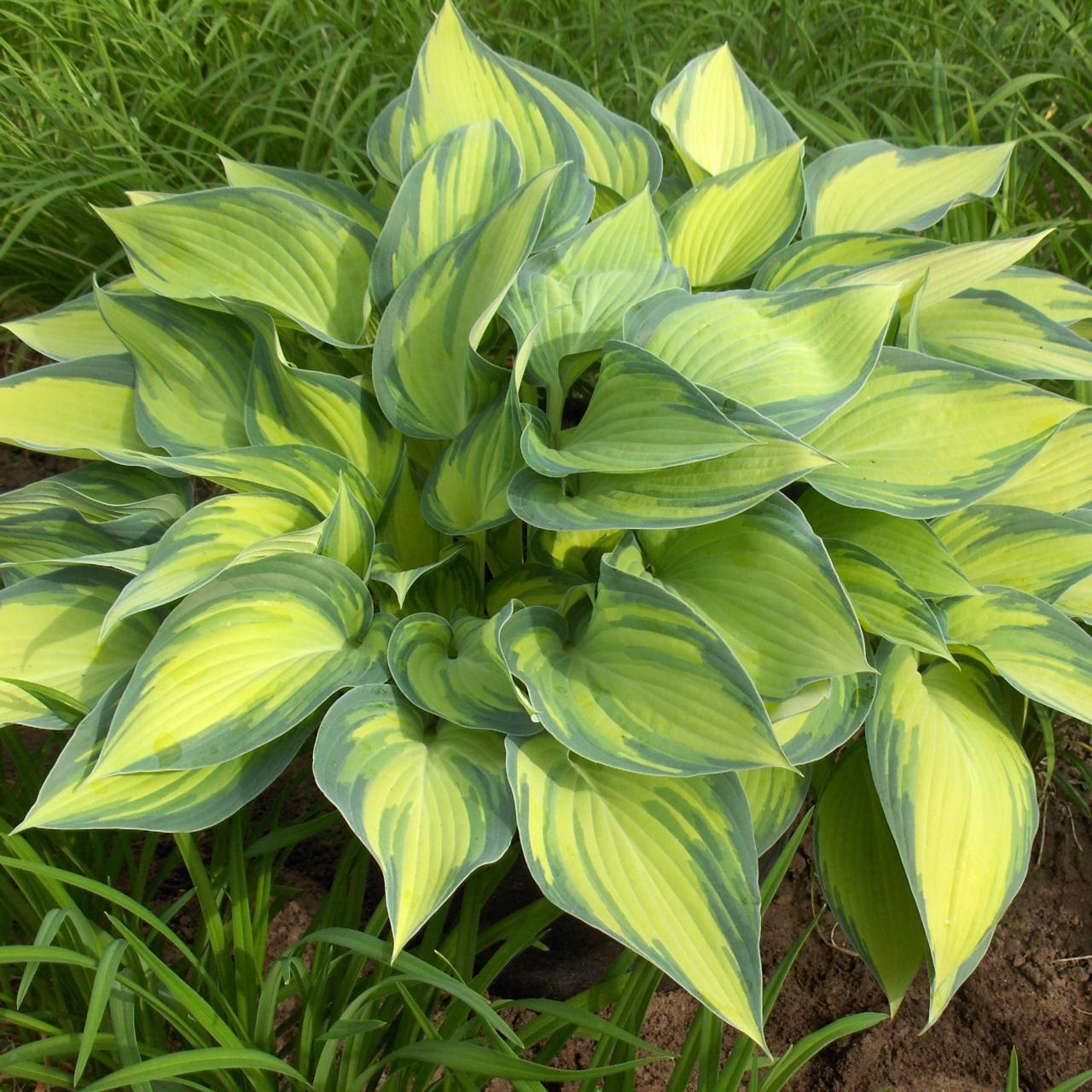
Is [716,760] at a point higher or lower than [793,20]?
lower

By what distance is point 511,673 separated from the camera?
804 millimetres

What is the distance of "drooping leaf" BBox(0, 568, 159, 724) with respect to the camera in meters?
0.95

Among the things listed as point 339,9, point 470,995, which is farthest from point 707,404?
point 339,9

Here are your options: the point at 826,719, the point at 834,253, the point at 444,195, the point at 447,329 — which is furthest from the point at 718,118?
the point at 826,719

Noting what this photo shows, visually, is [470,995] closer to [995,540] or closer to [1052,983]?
[995,540]

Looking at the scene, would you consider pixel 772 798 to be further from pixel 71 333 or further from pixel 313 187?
pixel 71 333

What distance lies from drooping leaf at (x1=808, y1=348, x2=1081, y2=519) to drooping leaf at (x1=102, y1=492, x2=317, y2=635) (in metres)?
0.48

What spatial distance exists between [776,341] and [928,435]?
0.54 feet

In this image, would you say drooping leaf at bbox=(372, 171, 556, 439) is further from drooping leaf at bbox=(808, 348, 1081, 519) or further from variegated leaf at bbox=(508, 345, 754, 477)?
drooping leaf at bbox=(808, 348, 1081, 519)

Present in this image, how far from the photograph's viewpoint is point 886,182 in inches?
48.0

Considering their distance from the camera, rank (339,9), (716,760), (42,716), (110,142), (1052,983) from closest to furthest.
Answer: (716,760) < (42,716) < (1052,983) < (110,142) < (339,9)

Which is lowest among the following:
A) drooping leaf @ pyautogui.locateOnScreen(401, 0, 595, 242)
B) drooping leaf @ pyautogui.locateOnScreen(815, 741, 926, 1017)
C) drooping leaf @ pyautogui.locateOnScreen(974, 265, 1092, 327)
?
drooping leaf @ pyautogui.locateOnScreen(815, 741, 926, 1017)

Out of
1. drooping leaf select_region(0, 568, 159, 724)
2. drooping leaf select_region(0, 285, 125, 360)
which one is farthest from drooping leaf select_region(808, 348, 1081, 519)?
drooping leaf select_region(0, 285, 125, 360)

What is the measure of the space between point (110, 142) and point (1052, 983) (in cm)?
194
